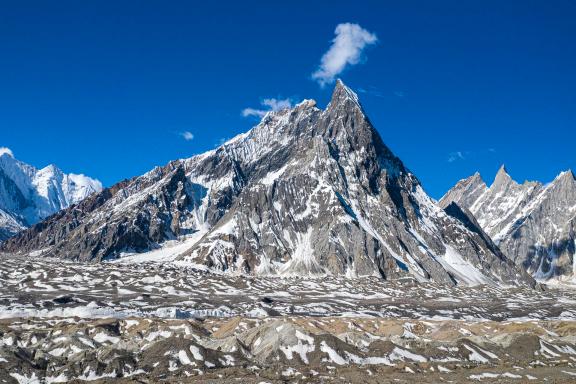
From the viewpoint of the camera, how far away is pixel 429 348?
106m

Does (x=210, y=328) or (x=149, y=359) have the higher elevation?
(x=210, y=328)

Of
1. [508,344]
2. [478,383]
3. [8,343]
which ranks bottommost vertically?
[8,343]

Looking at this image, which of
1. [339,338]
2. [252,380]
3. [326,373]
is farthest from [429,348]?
[252,380]

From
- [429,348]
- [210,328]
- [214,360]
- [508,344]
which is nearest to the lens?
[214,360]

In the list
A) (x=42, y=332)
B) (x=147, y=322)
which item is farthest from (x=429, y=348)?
(x=42, y=332)

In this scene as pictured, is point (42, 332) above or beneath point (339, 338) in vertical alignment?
beneath

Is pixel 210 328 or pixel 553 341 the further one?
pixel 210 328

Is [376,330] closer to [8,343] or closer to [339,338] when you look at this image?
[339,338]

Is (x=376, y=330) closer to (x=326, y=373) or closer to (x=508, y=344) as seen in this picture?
(x=508, y=344)

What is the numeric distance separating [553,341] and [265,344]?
212ft

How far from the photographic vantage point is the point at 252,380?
270ft

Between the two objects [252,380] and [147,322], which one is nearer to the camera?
[252,380]

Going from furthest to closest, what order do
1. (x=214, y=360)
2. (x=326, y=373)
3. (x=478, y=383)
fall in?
(x=214, y=360) < (x=326, y=373) < (x=478, y=383)

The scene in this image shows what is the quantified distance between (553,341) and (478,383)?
45740 mm
